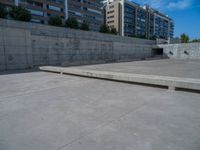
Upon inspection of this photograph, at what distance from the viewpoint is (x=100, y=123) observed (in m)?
2.46

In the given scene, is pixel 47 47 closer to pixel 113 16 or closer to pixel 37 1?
pixel 37 1

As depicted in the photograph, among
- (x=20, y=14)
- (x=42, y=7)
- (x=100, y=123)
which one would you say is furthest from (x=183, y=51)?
(x=42, y=7)

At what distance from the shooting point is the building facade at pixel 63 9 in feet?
105

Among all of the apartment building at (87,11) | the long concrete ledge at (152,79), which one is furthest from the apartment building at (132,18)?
the long concrete ledge at (152,79)

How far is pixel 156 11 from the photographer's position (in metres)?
76.8

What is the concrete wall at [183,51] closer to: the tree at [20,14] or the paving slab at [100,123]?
the tree at [20,14]

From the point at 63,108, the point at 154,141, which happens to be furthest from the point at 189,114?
the point at 63,108

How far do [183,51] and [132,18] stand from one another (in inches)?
1760

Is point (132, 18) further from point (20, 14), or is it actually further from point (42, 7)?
point (20, 14)

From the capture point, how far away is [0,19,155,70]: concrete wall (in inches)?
422

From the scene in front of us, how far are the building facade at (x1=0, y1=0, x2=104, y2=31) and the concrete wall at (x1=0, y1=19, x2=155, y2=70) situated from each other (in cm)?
2225

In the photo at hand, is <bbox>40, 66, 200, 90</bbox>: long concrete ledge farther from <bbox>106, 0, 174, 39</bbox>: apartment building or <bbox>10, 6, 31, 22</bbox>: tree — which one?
<bbox>106, 0, 174, 39</bbox>: apartment building

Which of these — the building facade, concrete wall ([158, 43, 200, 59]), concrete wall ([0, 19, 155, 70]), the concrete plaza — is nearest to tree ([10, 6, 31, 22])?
concrete wall ([0, 19, 155, 70])

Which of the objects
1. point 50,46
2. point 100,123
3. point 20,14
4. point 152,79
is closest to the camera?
point 100,123
